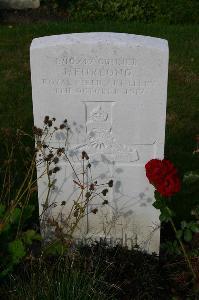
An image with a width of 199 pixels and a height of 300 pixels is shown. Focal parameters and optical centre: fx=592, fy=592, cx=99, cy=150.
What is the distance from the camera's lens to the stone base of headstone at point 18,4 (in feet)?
28.4

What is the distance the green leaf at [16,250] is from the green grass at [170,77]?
1.92 meters

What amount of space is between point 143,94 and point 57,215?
91cm

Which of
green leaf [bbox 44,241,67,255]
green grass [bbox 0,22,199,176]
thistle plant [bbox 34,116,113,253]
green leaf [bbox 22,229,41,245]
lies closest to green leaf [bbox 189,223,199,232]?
thistle plant [bbox 34,116,113,253]

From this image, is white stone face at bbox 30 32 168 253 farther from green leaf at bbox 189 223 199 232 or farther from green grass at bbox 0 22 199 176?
green grass at bbox 0 22 199 176

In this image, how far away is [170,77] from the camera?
6320mm

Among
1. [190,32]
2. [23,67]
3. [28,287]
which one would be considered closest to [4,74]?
[23,67]

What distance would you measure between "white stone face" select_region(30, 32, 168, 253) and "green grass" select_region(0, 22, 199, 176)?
137 cm

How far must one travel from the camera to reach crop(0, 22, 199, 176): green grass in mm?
5180

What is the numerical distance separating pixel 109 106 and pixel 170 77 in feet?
10.7

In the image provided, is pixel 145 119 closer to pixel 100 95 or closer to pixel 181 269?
pixel 100 95

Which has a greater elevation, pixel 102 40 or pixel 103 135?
pixel 102 40

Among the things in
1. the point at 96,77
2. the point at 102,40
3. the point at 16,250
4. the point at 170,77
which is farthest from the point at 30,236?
the point at 170,77

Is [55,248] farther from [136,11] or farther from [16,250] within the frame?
[136,11]

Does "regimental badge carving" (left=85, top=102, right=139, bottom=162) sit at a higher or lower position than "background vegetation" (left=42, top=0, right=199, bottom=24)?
lower
